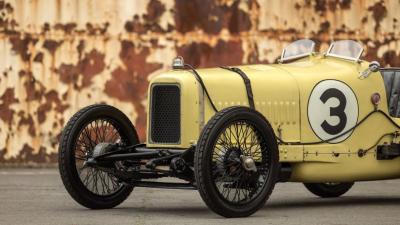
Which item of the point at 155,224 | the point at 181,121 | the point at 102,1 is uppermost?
the point at 102,1

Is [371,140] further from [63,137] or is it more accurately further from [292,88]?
[63,137]

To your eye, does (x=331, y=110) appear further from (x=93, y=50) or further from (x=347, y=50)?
(x=93, y=50)

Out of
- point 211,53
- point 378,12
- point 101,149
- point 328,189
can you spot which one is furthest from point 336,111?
point 378,12

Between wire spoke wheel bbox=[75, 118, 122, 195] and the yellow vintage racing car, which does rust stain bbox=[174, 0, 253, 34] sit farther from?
wire spoke wheel bbox=[75, 118, 122, 195]

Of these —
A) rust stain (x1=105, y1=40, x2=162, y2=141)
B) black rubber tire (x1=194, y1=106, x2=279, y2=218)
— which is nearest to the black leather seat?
black rubber tire (x1=194, y1=106, x2=279, y2=218)

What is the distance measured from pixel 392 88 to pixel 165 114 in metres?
2.71

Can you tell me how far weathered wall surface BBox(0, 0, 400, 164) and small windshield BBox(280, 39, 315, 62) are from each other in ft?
15.0

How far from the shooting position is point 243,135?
404 inches

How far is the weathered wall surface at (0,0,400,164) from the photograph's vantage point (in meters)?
16.5

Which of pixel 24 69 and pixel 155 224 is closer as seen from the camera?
pixel 155 224

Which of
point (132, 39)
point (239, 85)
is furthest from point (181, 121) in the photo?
point (132, 39)

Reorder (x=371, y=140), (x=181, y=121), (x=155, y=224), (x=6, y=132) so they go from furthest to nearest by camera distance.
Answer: (x=6, y=132) < (x=371, y=140) < (x=181, y=121) < (x=155, y=224)

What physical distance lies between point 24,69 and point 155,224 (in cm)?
751

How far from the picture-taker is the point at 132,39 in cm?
1664
